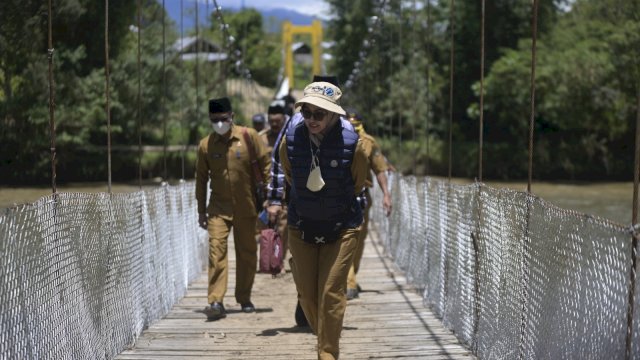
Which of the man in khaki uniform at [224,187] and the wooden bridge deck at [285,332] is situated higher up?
the man in khaki uniform at [224,187]

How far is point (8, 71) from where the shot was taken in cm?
1162

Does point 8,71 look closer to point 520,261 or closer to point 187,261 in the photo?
point 187,261

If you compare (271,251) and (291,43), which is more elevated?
(291,43)

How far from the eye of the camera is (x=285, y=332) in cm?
513

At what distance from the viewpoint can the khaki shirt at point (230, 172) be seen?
5.59 m

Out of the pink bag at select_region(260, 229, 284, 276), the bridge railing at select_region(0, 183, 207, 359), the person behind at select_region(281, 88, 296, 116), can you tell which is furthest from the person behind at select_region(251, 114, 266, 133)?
the pink bag at select_region(260, 229, 284, 276)

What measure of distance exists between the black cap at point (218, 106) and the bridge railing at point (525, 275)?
57.3 inches

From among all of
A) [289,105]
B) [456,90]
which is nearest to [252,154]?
[289,105]

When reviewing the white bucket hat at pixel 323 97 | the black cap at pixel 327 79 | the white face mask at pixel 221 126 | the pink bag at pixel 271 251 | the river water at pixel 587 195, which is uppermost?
the black cap at pixel 327 79

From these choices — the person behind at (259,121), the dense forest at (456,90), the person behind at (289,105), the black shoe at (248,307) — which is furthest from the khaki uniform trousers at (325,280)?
the dense forest at (456,90)

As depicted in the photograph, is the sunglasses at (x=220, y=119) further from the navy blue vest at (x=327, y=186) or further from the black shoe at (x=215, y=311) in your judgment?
the navy blue vest at (x=327, y=186)

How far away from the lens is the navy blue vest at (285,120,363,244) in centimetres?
378

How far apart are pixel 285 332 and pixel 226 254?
0.75 meters

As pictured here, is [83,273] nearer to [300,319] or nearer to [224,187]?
[300,319]
